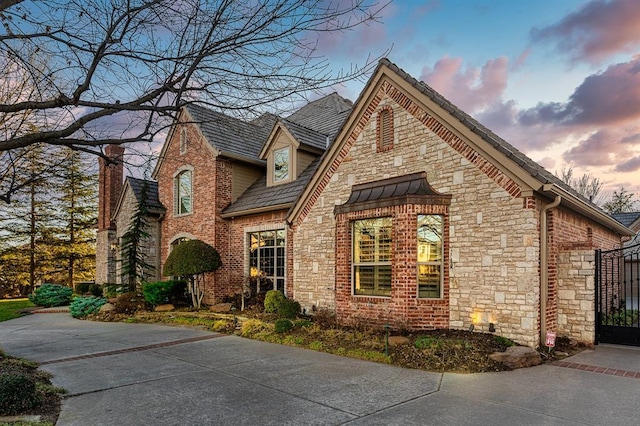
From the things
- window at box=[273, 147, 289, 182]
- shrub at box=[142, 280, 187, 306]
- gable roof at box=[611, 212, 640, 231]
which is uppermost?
window at box=[273, 147, 289, 182]

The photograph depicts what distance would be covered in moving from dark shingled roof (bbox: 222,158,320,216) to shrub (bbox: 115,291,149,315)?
4657 millimetres

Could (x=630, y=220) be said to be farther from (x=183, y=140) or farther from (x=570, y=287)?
(x=183, y=140)

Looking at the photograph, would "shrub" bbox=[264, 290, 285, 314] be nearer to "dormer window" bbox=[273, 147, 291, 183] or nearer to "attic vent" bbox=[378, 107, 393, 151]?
"dormer window" bbox=[273, 147, 291, 183]

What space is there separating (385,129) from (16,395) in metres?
9.07

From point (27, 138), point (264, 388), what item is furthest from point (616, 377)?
point (27, 138)

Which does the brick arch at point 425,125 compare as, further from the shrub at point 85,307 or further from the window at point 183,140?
the shrub at point 85,307

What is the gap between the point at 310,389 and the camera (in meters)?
6.07

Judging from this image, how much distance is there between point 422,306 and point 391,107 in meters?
5.02

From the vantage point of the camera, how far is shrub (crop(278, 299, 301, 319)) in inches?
473

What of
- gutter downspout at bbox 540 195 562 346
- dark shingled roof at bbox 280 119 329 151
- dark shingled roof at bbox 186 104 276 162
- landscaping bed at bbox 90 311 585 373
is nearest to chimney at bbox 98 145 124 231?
dark shingled roof at bbox 186 104 276 162

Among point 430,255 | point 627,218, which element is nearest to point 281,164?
point 430,255

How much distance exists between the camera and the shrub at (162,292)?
15.7 m

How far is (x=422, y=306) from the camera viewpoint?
30.3ft

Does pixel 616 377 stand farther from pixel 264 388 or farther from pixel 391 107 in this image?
pixel 391 107
